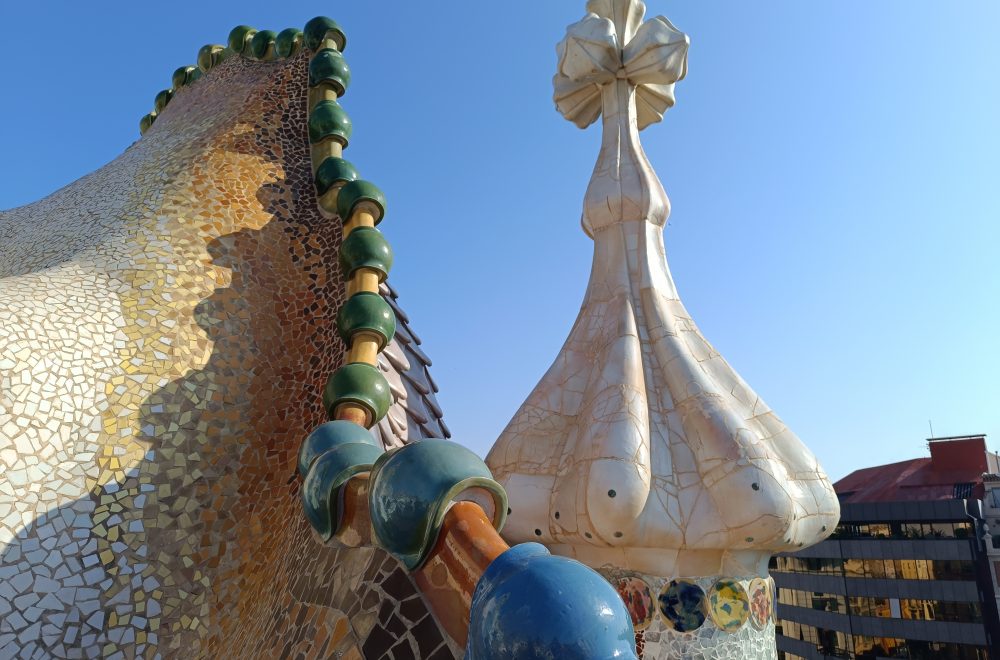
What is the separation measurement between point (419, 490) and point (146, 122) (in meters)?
4.88

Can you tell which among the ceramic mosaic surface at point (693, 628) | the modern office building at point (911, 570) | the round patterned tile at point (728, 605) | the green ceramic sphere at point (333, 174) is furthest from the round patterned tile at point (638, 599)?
the modern office building at point (911, 570)

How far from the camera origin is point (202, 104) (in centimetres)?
425

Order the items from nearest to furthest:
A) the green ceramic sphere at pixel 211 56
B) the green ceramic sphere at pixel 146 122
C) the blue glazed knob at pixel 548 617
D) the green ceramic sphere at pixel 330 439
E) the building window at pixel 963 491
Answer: the blue glazed knob at pixel 548 617, the green ceramic sphere at pixel 330 439, the green ceramic sphere at pixel 211 56, the green ceramic sphere at pixel 146 122, the building window at pixel 963 491

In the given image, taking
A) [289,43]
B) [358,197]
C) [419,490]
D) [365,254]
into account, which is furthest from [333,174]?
[419,490]

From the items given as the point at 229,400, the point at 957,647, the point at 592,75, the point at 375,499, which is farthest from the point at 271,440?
the point at 957,647

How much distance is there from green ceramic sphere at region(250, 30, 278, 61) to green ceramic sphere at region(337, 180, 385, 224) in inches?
60.9

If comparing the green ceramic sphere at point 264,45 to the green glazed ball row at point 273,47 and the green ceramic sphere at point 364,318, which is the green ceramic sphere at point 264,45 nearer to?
the green glazed ball row at point 273,47

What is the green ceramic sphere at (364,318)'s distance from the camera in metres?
2.66

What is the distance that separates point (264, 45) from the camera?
166 inches

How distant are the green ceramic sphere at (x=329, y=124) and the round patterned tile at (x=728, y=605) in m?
2.93

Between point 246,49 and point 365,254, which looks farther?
point 246,49

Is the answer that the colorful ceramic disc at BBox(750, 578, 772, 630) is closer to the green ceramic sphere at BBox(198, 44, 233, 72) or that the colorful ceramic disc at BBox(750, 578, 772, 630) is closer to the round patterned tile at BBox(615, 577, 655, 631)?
the round patterned tile at BBox(615, 577, 655, 631)

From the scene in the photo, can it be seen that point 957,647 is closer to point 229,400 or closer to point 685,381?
point 685,381

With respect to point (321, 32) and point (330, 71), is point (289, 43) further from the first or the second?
point (330, 71)
